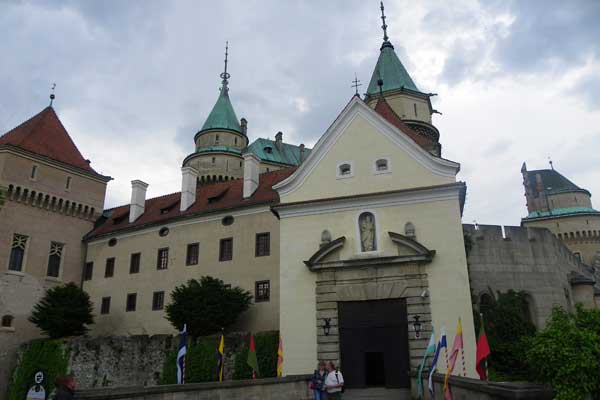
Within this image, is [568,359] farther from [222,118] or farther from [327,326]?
[222,118]

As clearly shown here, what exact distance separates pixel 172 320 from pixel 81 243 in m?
13.9

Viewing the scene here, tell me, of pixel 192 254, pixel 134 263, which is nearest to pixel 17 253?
pixel 134 263

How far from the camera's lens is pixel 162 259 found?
32.3 meters

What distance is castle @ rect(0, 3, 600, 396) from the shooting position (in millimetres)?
18953

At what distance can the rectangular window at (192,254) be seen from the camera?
31.1 metres

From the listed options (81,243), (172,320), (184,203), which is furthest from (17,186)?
(172,320)

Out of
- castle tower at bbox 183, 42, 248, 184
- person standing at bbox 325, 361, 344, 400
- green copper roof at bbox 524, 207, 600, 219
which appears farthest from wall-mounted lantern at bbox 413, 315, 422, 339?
green copper roof at bbox 524, 207, 600, 219

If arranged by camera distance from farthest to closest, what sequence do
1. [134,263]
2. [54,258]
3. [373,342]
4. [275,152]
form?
[275,152]
[54,258]
[134,263]
[373,342]

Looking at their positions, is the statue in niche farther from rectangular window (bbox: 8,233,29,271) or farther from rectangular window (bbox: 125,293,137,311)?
rectangular window (bbox: 8,233,29,271)

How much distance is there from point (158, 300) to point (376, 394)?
1796cm

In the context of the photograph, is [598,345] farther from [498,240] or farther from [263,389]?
[498,240]

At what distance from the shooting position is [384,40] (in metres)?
42.8

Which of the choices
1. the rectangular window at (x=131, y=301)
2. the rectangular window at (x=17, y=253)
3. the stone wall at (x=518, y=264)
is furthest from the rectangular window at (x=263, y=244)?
the rectangular window at (x=17, y=253)

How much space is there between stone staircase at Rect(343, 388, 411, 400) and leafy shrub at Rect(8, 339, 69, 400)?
18333 mm
